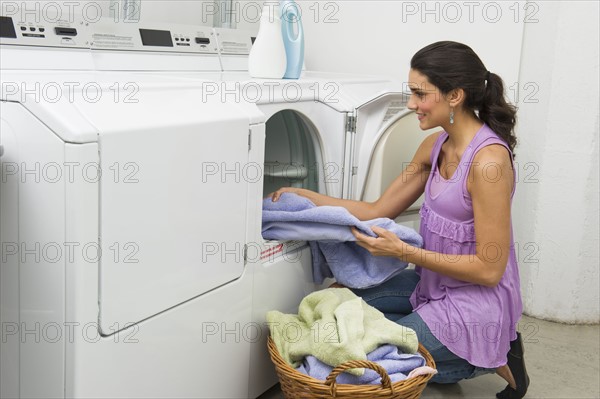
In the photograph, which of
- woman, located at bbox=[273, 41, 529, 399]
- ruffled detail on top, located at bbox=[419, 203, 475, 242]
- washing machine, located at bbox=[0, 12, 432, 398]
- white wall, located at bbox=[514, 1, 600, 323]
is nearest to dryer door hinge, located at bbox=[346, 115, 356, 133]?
washing machine, located at bbox=[0, 12, 432, 398]

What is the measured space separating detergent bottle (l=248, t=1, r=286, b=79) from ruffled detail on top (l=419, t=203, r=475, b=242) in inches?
27.2

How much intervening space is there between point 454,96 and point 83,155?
1.17m

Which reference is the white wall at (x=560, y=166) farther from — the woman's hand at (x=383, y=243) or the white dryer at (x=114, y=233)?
the white dryer at (x=114, y=233)

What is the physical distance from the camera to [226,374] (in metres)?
1.96

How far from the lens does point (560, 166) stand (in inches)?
117

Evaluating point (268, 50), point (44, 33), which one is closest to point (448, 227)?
point (268, 50)

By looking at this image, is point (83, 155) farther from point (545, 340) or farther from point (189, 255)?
point (545, 340)

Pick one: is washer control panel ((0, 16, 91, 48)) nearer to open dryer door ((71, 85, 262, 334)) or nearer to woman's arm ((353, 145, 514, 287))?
open dryer door ((71, 85, 262, 334))

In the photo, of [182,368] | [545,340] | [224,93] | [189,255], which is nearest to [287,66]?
[224,93]

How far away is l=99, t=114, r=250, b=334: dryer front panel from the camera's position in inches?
58.3

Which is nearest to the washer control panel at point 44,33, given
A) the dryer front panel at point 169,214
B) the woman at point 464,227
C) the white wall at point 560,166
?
the dryer front panel at point 169,214

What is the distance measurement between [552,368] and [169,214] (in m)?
1.73

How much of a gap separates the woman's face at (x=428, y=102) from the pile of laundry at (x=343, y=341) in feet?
1.97

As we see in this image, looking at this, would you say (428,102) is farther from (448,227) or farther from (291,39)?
(291,39)
